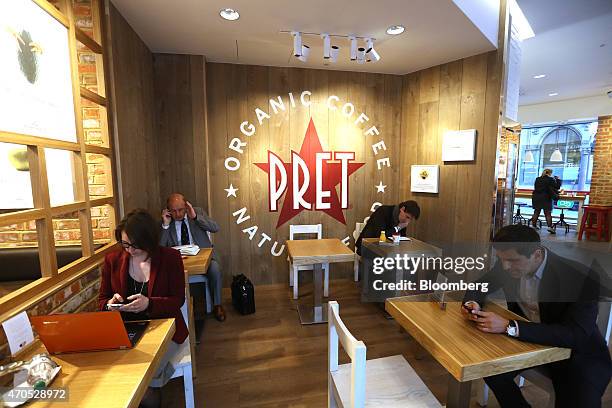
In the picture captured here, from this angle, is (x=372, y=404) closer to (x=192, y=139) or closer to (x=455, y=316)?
(x=455, y=316)

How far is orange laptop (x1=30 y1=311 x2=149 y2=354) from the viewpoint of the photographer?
0.94 m

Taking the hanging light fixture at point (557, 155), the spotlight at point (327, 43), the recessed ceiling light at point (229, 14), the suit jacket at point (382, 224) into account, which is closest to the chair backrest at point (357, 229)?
the suit jacket at point (382, 224)

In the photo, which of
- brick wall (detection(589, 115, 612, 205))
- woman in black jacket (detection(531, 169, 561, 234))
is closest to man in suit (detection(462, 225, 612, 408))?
woman in black jacket (detection(531, 169, 561, 234))

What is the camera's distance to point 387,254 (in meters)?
2.53

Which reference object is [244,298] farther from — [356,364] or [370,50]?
[370,50]

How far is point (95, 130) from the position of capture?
Answer: 6.17 ft

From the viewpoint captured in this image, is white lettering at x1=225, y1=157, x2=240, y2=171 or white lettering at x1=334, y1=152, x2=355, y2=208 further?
white lettering at x1=334, y1=152, x2=355, y2=208

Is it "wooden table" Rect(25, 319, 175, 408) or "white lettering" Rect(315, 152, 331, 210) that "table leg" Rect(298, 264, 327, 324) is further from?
"wooden table" Rect(25, 319, 175, 408)

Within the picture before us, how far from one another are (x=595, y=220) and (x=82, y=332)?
6.41 m

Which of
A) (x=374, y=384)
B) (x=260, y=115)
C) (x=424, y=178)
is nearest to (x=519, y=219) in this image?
(x=424, y=178)

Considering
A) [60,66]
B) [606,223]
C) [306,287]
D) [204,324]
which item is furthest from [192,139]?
[606,223]

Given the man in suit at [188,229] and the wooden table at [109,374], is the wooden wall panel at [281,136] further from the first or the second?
the wooden table at [109,374]

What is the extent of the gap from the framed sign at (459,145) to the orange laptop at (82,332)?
310cm

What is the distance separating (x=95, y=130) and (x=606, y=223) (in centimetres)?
647
